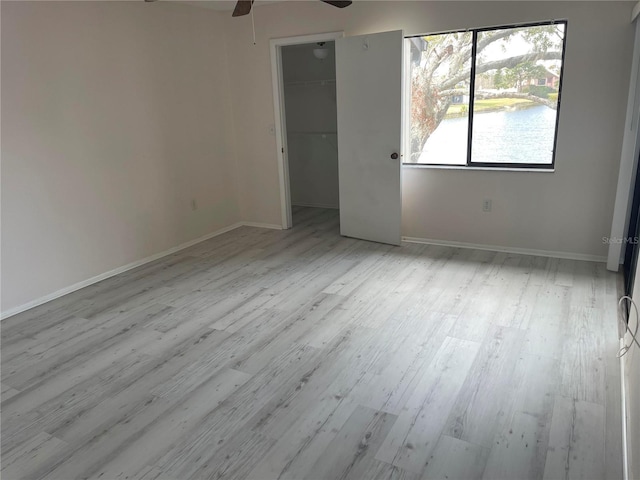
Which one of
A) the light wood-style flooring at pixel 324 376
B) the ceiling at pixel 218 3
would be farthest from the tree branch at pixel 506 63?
the ceiling at pixel 218 3

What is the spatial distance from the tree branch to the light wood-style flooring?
169 cm

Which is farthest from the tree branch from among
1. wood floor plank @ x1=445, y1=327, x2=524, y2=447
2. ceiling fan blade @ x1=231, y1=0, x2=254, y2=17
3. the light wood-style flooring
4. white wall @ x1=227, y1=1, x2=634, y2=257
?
wood floor plank @ x1=445, y1=327, x2=524, y2=447

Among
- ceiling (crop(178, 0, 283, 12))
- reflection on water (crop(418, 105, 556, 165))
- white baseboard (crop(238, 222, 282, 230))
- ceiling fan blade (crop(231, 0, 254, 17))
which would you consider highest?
ceiling (crop(178, 0, 283, 12))

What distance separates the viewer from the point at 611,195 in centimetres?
387

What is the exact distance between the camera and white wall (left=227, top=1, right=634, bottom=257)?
12.1 feet

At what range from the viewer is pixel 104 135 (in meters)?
4.04

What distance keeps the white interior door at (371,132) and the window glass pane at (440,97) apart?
1.02 feet

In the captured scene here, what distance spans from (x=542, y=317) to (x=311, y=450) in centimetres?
188

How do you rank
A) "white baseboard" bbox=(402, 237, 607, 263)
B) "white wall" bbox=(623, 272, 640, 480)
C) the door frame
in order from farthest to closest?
1. the door frame
2. "white baseboard" bbox=(402, 237, 607, 263)
3. "white wall" bbox=(623, 272, 640, 480)

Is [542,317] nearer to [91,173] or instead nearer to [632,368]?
[632,368]

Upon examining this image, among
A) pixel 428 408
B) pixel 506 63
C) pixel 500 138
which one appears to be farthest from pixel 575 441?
pixel 506 63

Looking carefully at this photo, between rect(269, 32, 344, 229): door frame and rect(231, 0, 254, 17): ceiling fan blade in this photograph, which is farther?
rect(269, 32, 344, 229): door frame

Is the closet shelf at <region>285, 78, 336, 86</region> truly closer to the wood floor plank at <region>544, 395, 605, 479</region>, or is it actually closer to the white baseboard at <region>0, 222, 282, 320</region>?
the white baseboard at <region>0, 222, 282, 320</region>

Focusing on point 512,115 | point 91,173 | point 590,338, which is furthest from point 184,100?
point 590,338
